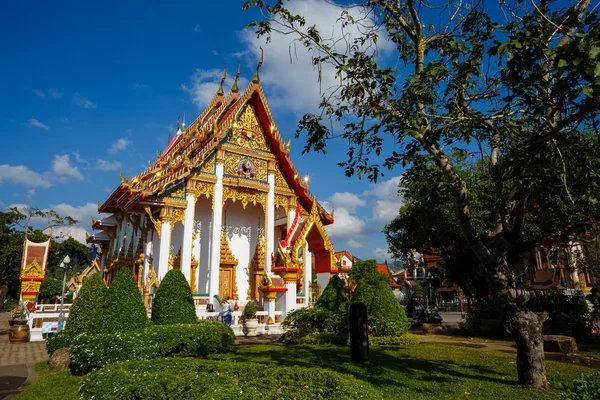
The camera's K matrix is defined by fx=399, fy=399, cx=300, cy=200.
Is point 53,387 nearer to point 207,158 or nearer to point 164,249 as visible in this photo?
point 164,249

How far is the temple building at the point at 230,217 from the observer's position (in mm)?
15656

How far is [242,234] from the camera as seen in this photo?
20.7 meters

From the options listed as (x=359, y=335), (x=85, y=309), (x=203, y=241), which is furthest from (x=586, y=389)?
(x=203, y=241)

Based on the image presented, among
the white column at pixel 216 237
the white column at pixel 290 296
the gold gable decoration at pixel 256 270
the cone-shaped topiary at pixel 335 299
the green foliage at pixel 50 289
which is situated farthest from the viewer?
the green foliage at pixel 50 289

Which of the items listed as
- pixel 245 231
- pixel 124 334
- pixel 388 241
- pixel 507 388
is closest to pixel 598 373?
pixel 507 388

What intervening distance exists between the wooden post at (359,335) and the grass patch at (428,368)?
0.78 feet

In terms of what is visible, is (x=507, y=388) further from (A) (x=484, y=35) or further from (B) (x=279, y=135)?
(B) (x=279, y=135)

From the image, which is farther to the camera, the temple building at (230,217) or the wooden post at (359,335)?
the temple building at (230,217)

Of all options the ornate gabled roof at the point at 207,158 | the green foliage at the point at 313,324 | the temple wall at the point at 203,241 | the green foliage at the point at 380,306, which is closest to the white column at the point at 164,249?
the ornate gabled roof at the point at 207,158

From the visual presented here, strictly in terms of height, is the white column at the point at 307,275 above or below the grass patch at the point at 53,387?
above

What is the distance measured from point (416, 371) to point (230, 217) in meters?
14.5

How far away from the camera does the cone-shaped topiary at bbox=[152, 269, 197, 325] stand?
32.6 ft

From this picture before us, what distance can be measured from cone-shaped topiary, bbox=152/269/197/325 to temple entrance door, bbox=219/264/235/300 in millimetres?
9097

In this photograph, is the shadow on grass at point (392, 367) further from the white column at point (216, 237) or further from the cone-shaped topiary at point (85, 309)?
the white column at point (216, 237)
